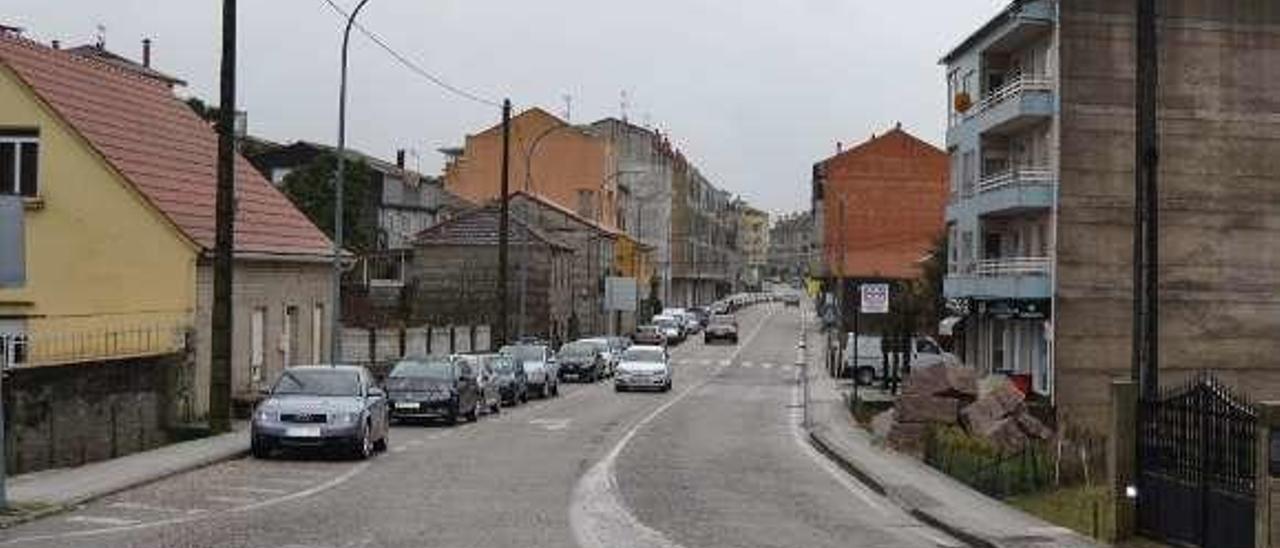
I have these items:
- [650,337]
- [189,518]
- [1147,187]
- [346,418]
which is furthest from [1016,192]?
[650,337]

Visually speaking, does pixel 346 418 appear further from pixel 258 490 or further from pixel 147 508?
pixel 147 508

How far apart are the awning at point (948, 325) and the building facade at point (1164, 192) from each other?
11084 millimetres

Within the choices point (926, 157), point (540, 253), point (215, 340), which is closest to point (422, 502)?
point (215, 340)

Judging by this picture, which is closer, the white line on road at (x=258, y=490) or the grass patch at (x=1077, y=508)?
the grass patch at (x=1077, y=508)

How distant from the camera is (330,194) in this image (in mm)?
72625

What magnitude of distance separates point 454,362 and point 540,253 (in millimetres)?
46074

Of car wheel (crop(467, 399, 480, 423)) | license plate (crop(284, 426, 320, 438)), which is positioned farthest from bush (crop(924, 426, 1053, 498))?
car wheel (crop(467, 399, 480, 423))

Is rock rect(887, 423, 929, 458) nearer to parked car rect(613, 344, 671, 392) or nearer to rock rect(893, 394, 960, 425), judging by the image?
rock rect(893, 394, 960, 425)

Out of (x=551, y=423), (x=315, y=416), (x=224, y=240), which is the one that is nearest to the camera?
(x=315, y=416)

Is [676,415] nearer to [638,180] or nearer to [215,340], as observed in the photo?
[215,340]

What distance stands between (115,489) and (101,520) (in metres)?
2.91

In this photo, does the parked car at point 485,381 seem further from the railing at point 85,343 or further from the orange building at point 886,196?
the orange building at point 886,196

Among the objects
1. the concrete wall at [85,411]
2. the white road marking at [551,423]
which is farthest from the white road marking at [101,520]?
the white road marking at [551,423]

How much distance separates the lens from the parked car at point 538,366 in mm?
48875
